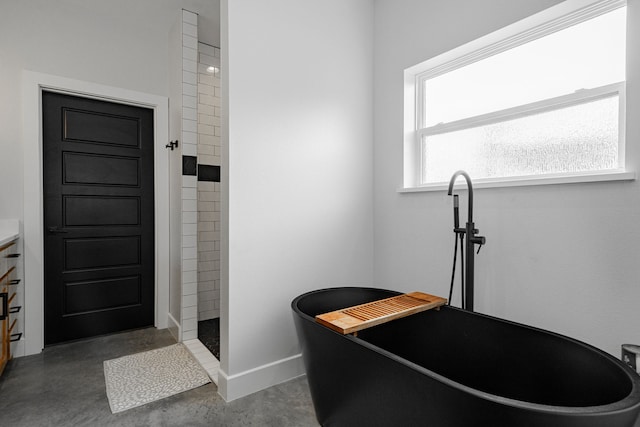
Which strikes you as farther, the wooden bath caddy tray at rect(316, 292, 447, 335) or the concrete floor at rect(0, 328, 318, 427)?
the concrete floor at rect(0, 328, 318, 427)

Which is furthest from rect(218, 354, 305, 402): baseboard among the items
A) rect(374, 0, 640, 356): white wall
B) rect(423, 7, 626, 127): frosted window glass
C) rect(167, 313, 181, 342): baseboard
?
rect(423, 7, 626, 127): frosted window glass

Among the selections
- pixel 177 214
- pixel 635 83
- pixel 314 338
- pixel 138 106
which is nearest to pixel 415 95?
pixel 635 83

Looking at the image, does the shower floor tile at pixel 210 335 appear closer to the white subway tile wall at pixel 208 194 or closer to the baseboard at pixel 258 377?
the white subway tile wall at pixel 208 194

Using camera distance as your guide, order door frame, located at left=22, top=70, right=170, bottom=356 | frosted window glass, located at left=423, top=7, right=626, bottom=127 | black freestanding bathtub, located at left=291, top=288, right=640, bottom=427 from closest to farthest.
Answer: black freestanding bathtub, located at left=291, top=288, right=640, bottom=427 < frosted window glass, located at left=423, top=7, right=626, bottom=127 < door frame, located at left=22, top=70, right=170, bottom=356

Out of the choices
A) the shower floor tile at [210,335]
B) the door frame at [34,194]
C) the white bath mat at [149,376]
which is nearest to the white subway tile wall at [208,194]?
the shower floor tile at [210,335]

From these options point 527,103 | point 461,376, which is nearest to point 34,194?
point 461,376

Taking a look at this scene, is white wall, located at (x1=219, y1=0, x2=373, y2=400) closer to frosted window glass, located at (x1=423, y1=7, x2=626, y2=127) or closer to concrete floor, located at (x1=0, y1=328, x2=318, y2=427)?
concrete floor, located at (x1=0, y1=328, x2=318, y2=427)

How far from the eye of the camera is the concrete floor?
1.65m

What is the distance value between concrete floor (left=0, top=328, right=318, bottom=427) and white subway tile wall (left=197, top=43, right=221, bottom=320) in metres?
1.07

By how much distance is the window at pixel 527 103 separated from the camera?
1.49 m

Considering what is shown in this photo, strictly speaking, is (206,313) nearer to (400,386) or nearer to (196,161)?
(196,161)

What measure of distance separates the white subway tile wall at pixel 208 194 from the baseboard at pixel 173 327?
0.28 meters

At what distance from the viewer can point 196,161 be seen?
282 cm

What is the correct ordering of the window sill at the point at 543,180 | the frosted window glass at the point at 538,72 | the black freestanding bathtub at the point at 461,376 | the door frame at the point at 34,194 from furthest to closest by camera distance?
the door frame at the point at 34,194
the frosted window glass at the point at 538,72
the window sill at the point at 543,180
the black freestanding bathtub at the point at 461,376
